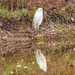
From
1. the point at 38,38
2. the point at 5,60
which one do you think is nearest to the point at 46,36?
the point at 38,38

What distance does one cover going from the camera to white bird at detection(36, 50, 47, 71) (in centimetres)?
546

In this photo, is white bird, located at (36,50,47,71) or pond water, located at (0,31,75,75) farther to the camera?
white bird, located at (36,50,47,71)

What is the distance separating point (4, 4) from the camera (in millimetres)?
11039

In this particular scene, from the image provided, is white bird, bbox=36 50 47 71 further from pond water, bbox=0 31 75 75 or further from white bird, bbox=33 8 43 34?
white bird, bbox=33 8 43 34

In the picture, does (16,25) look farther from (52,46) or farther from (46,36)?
(52,46)

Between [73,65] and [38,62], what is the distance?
97 centimetres

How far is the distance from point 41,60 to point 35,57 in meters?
0.47

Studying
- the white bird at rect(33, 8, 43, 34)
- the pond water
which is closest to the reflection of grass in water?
the pond water

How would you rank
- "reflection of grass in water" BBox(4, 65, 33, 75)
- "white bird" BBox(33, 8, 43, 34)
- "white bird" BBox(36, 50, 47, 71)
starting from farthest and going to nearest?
"white bird" BBox(33, 8, 43, 34) → "white bird" BBox(36, 50, 47, 71) → "reflection of grass in water" BBox(4, 65, 33, 75)

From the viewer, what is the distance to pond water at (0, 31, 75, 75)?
5195 millimetres

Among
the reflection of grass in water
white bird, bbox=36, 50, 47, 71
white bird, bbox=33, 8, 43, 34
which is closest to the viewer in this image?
the reflection of grass in water

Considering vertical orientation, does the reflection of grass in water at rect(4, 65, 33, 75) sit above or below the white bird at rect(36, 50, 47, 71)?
below

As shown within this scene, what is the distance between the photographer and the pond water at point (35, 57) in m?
5.20

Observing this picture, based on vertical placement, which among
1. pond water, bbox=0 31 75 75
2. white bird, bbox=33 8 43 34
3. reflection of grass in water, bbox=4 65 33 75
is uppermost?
white bird, bbox=33 8 43 34
